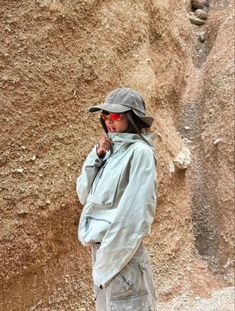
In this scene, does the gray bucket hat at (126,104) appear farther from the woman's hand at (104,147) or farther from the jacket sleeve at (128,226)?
the jacket sleeve at (128,226)

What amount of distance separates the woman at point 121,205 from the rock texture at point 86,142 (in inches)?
59.5

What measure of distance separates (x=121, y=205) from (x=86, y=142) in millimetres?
2158

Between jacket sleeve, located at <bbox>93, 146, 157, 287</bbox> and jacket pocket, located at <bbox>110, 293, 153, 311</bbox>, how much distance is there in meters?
0.10

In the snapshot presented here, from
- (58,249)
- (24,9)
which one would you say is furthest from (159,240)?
(24,9)

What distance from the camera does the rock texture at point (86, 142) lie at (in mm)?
3537

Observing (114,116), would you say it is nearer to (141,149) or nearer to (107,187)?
(141,149)

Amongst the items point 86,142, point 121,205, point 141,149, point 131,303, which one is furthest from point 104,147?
point 86,142

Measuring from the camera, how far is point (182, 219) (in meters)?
4.98

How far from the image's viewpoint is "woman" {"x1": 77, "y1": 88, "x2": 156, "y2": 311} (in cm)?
189

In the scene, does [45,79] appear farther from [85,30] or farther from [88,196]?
[88,196]

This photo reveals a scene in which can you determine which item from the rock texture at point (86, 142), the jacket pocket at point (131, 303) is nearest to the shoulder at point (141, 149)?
the jacket pocket at point (131, 303)

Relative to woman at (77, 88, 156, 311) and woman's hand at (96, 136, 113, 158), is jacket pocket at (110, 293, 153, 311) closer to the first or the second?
woman at (77, 88, 156, 311)

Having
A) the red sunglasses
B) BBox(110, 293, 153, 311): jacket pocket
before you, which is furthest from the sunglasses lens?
BBox(110, 293, 153, 311): jacket pocket

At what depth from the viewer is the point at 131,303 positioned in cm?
196
